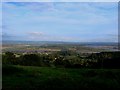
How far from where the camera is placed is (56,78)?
4.86 m

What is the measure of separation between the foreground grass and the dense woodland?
111mm

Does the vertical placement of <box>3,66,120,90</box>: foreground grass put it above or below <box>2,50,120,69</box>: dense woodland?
below

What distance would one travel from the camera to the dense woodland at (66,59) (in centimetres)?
499

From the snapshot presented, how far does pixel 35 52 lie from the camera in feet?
17.0

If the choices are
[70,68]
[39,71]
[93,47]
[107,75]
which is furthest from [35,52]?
[107,75]

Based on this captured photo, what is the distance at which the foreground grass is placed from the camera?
464 cm

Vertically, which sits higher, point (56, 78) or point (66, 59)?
point (66, 59)

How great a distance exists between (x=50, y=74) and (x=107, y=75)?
3.45ft

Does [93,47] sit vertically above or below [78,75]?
above

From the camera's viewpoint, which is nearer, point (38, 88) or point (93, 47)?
point (38, 88)

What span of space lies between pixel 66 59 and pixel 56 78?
0.42 m

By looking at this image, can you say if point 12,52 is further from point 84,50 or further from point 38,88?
point 84,50

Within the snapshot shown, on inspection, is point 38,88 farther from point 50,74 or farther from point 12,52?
point 12,52

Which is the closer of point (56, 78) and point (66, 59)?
point (56, 78)
